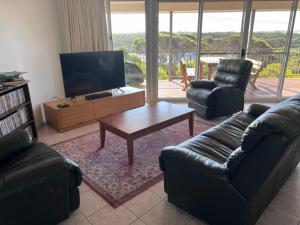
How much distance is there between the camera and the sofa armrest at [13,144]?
1.84 metres

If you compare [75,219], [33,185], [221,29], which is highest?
[221,29]

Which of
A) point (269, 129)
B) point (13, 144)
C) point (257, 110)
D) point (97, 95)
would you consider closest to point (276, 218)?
point (269, 129)

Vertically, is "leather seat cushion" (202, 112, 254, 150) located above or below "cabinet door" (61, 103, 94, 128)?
above

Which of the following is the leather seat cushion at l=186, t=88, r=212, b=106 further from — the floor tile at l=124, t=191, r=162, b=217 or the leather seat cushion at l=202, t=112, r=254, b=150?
the floor tile at l=124, t=191, r=162, b=217

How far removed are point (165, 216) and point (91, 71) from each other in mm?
2740

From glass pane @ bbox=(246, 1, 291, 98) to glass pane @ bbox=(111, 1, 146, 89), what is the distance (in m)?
2.26

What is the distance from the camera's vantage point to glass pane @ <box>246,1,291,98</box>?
4.56 meters

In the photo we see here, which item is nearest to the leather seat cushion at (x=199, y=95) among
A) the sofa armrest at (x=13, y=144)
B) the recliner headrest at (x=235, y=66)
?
the recliner headrest at (x=235, y=66)

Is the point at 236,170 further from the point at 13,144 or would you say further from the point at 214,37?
the point at 214,37

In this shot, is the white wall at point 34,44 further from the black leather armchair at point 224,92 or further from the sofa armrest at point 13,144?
the black leather armchair at point 224,92

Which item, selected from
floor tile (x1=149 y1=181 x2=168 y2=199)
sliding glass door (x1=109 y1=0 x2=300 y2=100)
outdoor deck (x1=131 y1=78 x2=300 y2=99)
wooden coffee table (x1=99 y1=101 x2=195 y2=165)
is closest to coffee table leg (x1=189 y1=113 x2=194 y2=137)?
wooden coffee table (x1=99 y1=101 x2=195 y2=165)

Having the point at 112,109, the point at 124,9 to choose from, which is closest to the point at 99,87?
the point at 112,109

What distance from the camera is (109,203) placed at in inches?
81.0

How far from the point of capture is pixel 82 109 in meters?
3.72
